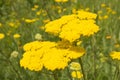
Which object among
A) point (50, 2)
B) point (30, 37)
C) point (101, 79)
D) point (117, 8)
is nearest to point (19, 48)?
point (30, 37)

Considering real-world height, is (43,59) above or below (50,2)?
above

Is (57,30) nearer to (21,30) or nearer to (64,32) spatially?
(64,32)

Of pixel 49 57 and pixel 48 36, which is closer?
pixel 49 57

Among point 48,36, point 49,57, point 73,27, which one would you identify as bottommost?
point 48,36

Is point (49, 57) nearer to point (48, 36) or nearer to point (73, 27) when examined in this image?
point (73, 27)

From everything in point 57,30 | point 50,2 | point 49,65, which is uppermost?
point 57,30

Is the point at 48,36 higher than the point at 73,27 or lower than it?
lower

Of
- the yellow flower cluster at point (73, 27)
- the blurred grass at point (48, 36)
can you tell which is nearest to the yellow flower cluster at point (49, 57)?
the yellow flower cluster at point (73, 27)

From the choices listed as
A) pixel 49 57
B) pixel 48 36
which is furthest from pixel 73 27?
pixel 48 36
